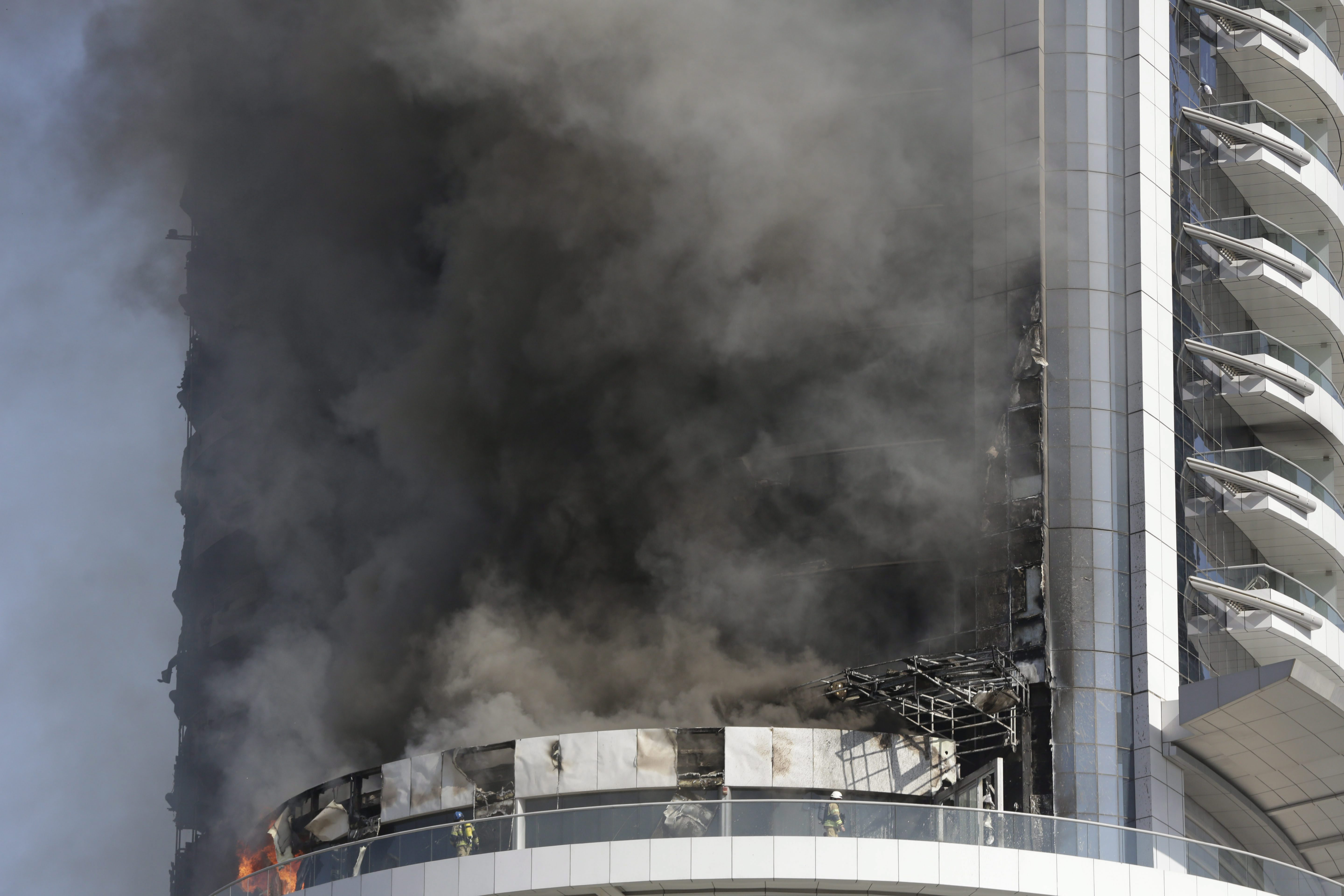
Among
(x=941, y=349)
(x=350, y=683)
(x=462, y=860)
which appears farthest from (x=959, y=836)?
(x=350, y=683)

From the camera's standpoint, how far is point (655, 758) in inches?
1125

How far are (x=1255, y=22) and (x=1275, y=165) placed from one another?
11.0 feet

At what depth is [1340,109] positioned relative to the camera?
3878 centimetres

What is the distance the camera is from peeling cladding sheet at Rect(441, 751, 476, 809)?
28578 mm

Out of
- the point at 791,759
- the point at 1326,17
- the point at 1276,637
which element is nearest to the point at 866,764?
the point at 791,759

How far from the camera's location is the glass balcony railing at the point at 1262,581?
32.6 meters

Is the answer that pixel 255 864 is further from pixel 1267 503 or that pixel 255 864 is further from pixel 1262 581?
pixel 1267 503

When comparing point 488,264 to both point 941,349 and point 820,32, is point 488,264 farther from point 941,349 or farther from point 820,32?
point 941,349

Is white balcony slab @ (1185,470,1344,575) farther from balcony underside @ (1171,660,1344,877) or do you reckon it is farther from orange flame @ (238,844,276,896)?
orange flame @ (238,844,276,896)

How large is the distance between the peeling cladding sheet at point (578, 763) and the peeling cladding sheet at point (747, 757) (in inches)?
88.7

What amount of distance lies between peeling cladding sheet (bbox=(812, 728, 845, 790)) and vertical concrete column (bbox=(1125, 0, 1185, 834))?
5220mm

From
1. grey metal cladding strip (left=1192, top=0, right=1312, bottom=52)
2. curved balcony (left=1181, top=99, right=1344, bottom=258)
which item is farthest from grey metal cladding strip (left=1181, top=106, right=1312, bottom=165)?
grey metal cladding strip (left=1192, top=0, right=1312, bottom=52)

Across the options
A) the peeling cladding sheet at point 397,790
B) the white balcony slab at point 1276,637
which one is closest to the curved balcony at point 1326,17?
the white balcony slab at point 1276,637

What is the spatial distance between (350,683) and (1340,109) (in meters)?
26.9
